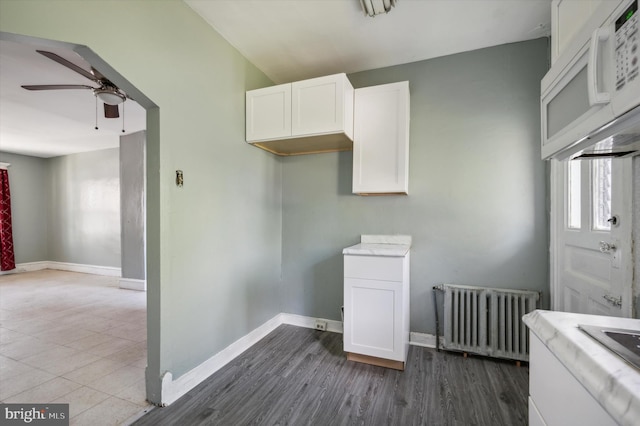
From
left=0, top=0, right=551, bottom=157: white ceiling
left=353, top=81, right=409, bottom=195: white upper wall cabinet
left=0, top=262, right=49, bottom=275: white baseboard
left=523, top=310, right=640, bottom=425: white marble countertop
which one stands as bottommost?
left=0, top=262, right=49, bottom=275: white baseboard

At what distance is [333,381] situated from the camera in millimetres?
2000

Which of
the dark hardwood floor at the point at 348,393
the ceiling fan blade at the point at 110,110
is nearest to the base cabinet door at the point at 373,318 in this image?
the dark hardwood floor at the point at 348,393

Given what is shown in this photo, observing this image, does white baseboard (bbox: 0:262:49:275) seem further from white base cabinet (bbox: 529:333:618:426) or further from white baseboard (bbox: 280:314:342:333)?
white base cabinet (bbox: 529:333:618:426)

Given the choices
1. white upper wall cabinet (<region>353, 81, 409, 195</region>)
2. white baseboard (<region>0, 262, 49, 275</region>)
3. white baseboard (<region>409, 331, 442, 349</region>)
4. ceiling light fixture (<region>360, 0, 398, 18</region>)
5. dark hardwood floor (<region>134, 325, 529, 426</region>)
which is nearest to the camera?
dark hardwood floor (<region>134, 325, 529, 426</region>)

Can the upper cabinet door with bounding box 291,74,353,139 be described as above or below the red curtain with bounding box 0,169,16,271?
above

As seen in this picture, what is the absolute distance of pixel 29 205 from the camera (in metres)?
6.14

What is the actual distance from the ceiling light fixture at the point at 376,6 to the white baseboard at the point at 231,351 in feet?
8.96

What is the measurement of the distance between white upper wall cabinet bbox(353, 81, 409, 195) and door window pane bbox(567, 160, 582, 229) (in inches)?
45.4

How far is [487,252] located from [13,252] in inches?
350

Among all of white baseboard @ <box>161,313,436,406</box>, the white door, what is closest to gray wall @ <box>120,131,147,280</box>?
white baseboard @ <box>161,313,436,406</box>

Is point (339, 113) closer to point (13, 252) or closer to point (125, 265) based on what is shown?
point (125, 265)

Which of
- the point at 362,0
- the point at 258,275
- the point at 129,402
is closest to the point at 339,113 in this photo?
the point at 362,0

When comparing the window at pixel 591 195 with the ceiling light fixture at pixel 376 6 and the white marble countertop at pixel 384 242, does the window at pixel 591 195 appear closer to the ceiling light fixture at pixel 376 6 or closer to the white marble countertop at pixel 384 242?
the white marble countertop at pixel 384 242

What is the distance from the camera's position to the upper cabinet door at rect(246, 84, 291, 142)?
2.38 metres
